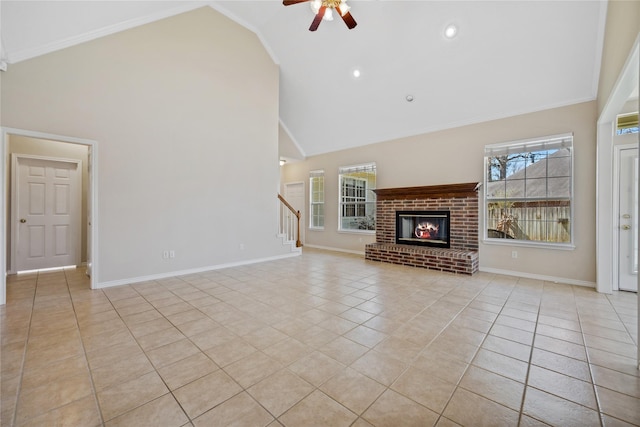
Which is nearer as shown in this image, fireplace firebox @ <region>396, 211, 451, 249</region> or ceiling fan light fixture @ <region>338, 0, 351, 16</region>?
ceiling fan light fixture @ <region>338, 0, 351, 16</region>

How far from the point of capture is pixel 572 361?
2006mm

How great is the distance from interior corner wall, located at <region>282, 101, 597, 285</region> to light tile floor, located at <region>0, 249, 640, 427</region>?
0.73 metres

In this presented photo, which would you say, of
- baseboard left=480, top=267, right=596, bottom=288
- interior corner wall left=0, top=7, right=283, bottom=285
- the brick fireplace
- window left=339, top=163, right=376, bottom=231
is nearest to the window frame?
window left=339, top=163, right=376, bottom=231

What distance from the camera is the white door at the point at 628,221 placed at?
3664 millimetres

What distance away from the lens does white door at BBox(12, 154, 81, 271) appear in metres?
4.58

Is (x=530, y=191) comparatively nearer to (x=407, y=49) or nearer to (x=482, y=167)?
(x=482, y=167)

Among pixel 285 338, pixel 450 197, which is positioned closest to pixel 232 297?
pixel 285 338

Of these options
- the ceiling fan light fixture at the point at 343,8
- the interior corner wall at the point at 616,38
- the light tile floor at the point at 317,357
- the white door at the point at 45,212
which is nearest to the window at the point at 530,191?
the interior corner wall at the point at 616,38

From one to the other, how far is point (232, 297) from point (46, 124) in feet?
10.8

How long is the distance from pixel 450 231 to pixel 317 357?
13.8ft

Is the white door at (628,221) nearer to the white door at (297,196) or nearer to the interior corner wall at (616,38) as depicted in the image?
the interior corner wall at (616,38)

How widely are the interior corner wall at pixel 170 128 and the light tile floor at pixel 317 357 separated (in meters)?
1.12

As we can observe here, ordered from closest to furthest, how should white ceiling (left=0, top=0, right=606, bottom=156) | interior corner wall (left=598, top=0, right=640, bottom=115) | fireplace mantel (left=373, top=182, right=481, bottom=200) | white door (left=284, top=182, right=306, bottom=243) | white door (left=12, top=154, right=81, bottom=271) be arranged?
interior corner wall (left=598, top=0, right=640, bottom=115) < white ceiling (left=0, top=0, right=606, bottom=156) < white door (left=12, top=154, right=81, bottom=271) < fireplace mantel (left=373, top=182, right=481, bottom=200) < white door (left=284, top=182, right=306, bottom=243)

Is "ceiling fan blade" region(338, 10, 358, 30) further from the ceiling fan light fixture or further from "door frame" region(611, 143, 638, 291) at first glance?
"door frame" region(611, 143, 638, 291)
